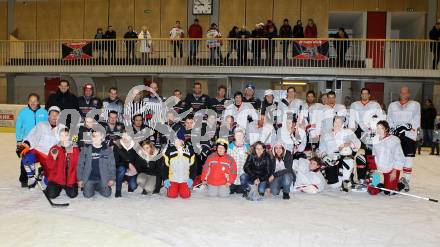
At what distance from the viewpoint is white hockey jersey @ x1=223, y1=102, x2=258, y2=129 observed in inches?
329

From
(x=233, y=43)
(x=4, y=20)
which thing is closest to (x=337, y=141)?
(x=233, y=43)

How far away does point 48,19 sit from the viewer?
21094 mm

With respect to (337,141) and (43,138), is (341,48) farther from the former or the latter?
(43,138)

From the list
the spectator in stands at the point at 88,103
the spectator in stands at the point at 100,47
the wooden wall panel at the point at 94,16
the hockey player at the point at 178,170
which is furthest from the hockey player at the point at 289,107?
the wooden wall panel at the point at 94,16

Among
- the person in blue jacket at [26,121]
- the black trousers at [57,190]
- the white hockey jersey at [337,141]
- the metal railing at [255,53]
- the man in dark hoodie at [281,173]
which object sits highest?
the metal railing at [255,53]

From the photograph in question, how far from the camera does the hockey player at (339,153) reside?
23.0 ft

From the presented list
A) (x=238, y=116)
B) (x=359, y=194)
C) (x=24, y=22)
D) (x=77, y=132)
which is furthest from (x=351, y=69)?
(x=24, y=22)

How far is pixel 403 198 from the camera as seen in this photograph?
6.43m

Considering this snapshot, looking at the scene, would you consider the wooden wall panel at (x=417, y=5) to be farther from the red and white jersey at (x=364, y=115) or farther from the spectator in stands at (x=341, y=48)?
the red and white jersey at (x=364, y=115)

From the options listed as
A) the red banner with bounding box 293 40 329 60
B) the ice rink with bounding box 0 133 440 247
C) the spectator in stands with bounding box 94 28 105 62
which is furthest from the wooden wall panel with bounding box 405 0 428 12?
the ice rink with bounding box 0 133 440 247

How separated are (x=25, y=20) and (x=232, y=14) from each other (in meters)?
10.4

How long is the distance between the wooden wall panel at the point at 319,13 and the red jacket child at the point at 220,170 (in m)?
13.8

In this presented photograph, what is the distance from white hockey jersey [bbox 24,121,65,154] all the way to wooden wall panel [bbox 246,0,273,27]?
1376cm

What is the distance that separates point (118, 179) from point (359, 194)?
144 inches
